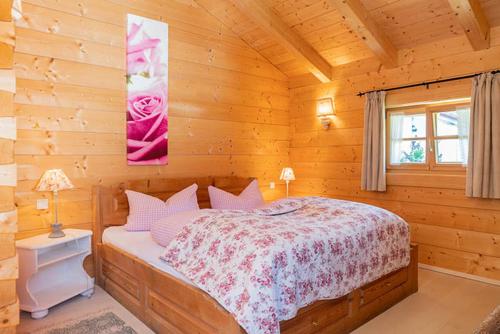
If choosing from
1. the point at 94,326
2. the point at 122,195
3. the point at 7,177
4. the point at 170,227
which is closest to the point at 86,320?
the point at 94,326

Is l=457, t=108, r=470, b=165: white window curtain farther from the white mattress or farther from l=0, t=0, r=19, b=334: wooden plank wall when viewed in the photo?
l=0, t=0, r=19, b=334: wooden plank wall

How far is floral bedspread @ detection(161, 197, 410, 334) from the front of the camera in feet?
6.08

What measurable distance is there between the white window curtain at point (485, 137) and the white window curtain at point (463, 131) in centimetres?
16

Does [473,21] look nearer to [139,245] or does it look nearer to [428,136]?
[428,136]

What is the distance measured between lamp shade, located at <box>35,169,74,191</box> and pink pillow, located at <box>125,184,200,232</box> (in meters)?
0.62

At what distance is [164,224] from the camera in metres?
2.75

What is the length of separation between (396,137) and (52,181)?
3.72m

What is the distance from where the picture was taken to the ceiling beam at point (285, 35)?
400cm

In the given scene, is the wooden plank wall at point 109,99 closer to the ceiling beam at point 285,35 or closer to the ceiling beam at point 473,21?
the ceiling beam at point 285,35

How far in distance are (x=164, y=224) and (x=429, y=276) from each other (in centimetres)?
279

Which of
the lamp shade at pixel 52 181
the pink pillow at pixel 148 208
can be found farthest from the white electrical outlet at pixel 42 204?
the pink pillow at pixel 148 208

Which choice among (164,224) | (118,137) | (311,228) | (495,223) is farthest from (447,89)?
(118,137)

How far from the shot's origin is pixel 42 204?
311 cm

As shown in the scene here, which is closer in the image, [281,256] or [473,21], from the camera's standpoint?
[281,256]
